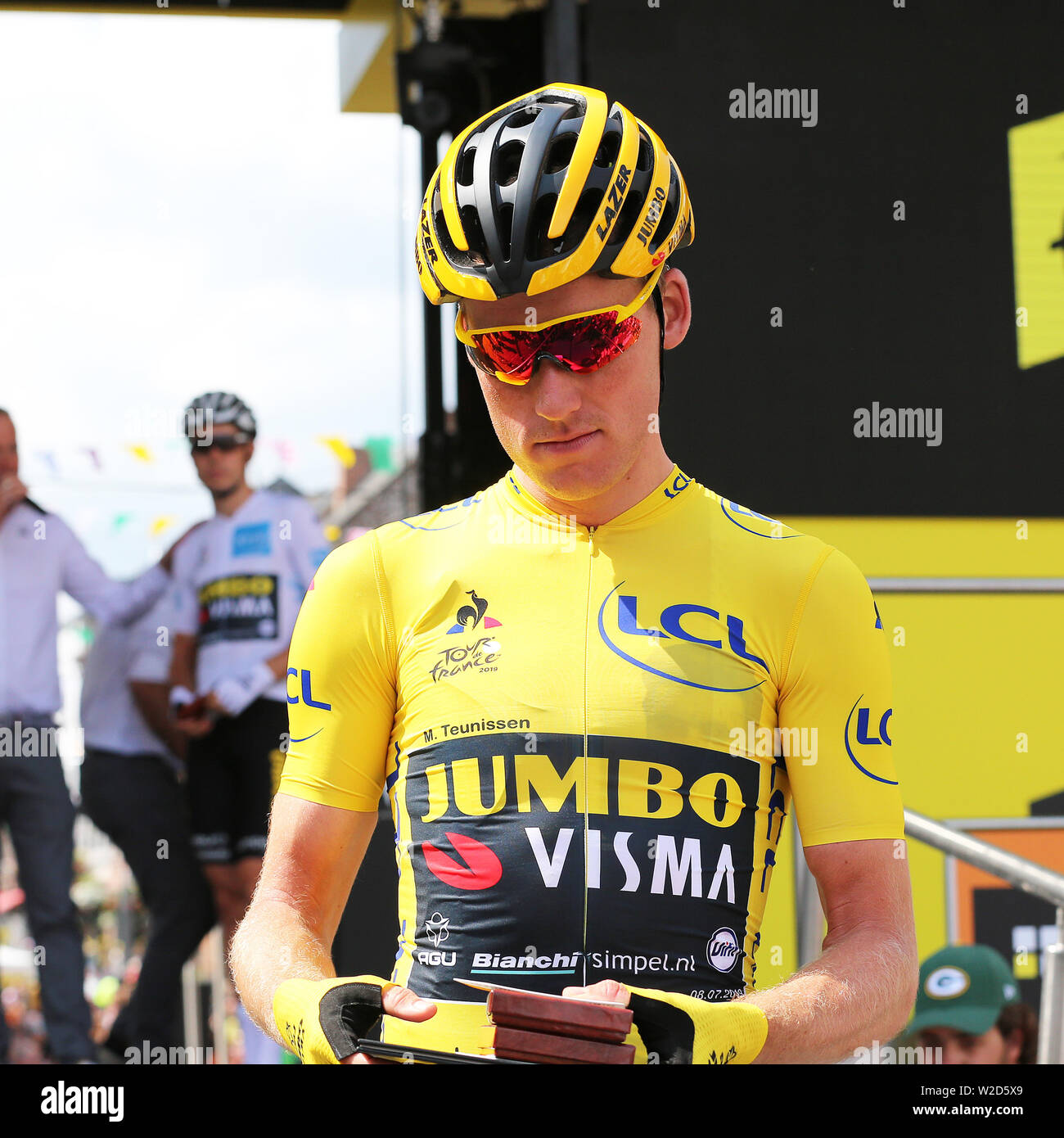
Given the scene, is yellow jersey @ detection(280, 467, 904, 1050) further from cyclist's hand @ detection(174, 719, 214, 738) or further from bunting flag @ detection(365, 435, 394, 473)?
bunting flag @ detection(365, 435, 394, 473)

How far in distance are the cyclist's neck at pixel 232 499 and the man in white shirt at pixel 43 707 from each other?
10.1 inches

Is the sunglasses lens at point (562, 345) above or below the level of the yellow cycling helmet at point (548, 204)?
below

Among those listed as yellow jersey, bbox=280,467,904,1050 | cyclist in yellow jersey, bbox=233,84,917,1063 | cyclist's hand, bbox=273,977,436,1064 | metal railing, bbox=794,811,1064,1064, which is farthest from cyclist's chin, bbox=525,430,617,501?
metal railing, bbox=794,811,1064,1064

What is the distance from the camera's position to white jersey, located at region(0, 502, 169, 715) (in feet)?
15.3

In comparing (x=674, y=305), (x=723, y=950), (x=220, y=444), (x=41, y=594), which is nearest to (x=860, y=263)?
(x=220, y=444)

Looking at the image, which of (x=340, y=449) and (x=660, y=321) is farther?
(x=340, y=449)

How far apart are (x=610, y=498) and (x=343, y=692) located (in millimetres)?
459

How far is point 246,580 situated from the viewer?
4.77 meters

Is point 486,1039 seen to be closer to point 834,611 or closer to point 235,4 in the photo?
point 834,611

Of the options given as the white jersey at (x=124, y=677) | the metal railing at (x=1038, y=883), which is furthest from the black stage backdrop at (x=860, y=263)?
the white jersey at (x=124, y=677)

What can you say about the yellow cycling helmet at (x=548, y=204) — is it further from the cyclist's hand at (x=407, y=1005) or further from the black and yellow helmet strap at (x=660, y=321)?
the cyclist's hand at (x=407, y=1005)

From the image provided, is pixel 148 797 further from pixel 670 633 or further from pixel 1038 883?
pixel 670 633

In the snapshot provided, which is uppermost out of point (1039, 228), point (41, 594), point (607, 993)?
point (1039, 228)

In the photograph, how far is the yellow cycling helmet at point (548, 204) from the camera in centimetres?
174
